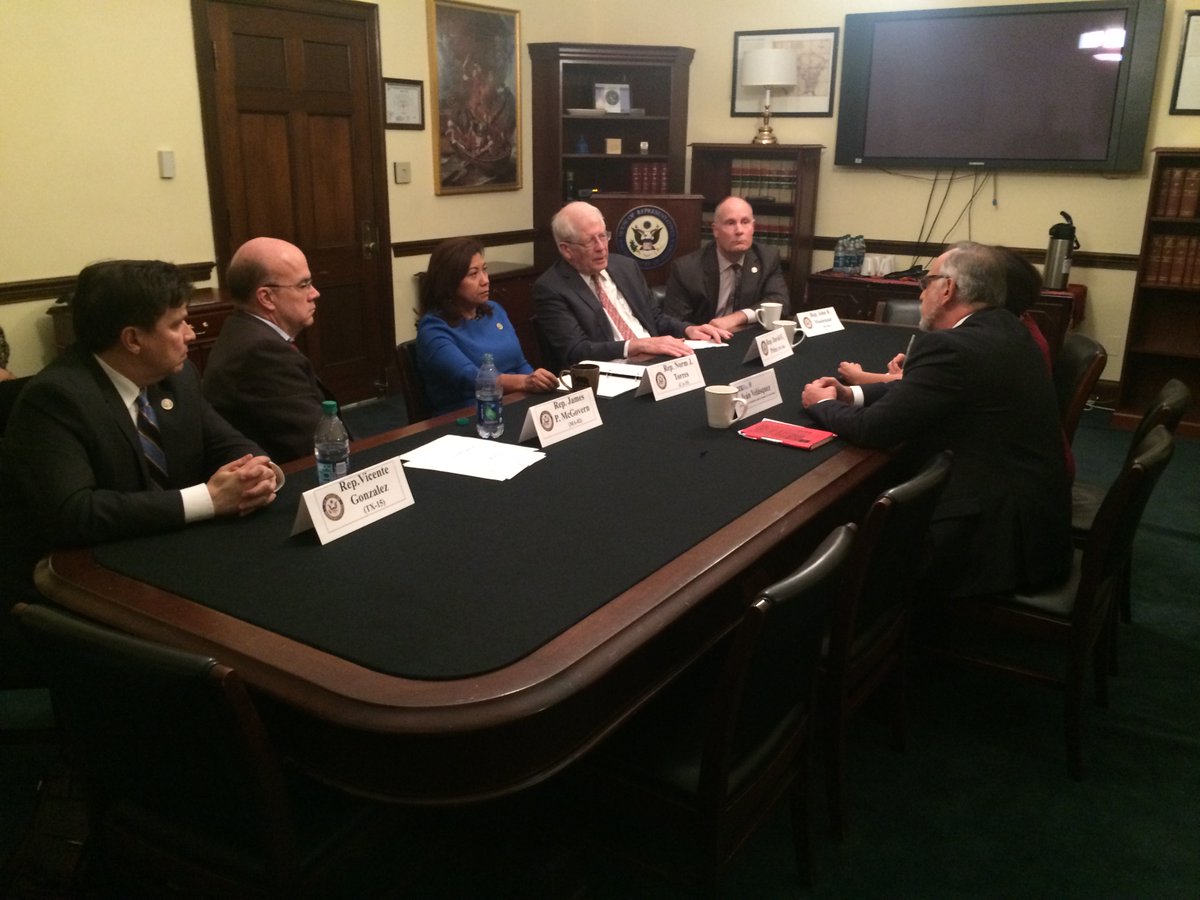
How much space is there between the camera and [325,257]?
5172 millimetres

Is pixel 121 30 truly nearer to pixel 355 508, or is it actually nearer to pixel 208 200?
pixel 208 200

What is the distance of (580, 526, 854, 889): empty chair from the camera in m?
1.39

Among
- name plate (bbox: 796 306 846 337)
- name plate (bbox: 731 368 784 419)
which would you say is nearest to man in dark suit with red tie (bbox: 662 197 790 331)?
name plate (bbox: 796 306 846 337)

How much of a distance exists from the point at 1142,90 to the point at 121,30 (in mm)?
5087

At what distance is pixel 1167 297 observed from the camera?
17.2 feet

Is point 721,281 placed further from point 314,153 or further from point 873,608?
point 873,608

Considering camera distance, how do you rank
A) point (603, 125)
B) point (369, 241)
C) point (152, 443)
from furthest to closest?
point (603, 125), point (369, 241), point (152, 443)

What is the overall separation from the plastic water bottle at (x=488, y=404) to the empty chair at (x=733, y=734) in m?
0.87

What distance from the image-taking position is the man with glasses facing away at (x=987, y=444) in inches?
89.5

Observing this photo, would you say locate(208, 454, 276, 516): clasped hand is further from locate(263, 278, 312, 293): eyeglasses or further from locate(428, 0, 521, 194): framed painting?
locate(428, 0, 521, 194): framed painting

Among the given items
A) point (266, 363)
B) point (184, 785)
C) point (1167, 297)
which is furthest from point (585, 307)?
point (1167, 297)

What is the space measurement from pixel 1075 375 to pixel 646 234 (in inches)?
122

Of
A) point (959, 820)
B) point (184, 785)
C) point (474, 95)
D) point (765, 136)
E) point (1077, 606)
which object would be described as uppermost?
point (474, 95)

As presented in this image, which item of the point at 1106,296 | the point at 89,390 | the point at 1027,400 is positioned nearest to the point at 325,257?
the point at 89,390
